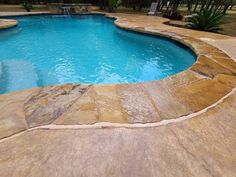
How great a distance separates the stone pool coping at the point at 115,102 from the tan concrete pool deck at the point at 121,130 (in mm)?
11

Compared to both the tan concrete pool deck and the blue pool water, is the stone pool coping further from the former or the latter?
the blue pool water

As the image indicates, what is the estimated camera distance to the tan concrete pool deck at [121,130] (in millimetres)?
1842

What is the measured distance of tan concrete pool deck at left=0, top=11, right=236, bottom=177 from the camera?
184cm

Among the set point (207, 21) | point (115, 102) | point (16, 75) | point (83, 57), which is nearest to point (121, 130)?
point (115, 102)

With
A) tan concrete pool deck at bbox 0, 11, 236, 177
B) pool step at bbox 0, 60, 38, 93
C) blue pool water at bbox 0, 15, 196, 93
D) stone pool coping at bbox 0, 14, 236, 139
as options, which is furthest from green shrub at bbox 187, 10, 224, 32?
pool step at bbox 0, 60, 38, 93

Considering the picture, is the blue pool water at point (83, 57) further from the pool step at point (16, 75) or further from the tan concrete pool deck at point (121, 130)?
the tan concrete pool deck at point (121, 130)

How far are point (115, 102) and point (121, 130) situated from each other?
2.17 ft

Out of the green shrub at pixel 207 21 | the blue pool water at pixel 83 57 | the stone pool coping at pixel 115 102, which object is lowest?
the blue pool water at pixel 83 57

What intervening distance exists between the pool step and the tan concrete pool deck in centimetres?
185

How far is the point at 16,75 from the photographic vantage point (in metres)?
5.35

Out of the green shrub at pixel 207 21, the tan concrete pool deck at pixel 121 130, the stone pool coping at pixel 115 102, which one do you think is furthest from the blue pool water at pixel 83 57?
the tan concrete pool deck at pixel 121 130

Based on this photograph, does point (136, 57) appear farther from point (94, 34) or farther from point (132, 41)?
point (94, 34)

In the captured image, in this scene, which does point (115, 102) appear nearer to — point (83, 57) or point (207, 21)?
point (83, 57)

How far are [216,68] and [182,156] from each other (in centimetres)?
303
